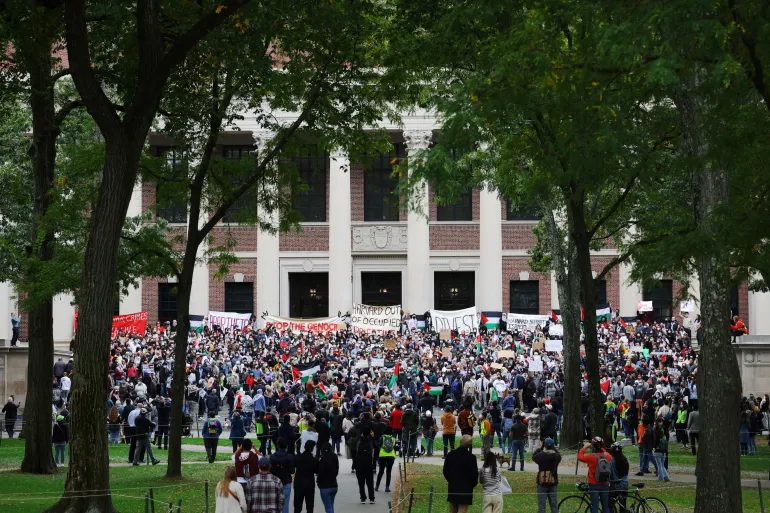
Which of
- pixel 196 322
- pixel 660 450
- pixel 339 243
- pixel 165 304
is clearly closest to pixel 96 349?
pixel 660 450

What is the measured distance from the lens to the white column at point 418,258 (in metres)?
58.2

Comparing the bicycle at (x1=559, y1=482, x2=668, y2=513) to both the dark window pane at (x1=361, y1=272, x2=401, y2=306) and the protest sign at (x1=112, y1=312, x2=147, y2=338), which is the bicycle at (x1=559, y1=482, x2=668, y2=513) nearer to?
the protest sign at (x1=112, y1=312, x2=147, y2=338)

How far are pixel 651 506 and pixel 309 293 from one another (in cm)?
4433

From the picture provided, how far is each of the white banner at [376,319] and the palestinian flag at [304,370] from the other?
12.2 m

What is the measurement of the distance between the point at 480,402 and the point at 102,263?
891 inches

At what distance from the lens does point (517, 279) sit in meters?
59.9

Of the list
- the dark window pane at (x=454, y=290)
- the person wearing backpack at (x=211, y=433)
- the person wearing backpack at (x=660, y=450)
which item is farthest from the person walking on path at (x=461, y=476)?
the dark window pane at (x=454, y=290)

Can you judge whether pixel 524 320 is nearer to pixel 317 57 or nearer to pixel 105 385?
pixel 317 57

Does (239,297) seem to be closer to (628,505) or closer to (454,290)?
(454,290)

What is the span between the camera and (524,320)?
5312 centimetres

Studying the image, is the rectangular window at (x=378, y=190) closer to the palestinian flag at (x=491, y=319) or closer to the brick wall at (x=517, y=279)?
the brick wall at (x=517, y=279)

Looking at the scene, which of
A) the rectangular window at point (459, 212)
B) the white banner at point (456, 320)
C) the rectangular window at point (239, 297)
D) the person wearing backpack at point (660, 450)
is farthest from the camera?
the rectangular window at point (459, 212)

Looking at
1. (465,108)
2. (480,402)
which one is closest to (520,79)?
(465,108)

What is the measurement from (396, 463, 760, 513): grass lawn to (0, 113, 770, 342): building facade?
35.4m
